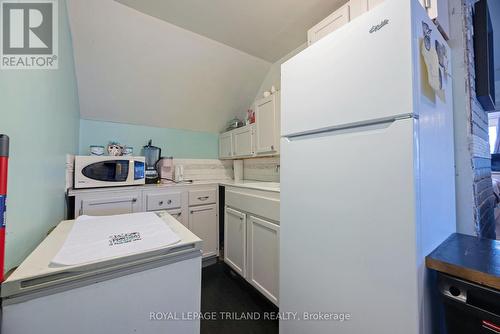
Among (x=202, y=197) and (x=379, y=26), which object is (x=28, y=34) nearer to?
(x=379, y=26)

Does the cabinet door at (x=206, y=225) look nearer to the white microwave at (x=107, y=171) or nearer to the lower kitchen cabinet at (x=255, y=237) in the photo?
the lower kitchen cabinet at (x=255, y=237)

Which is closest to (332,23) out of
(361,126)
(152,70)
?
(361,126)

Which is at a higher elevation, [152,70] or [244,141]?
[152,70]

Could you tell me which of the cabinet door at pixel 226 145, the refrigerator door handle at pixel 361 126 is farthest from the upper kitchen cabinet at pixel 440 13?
the cabinet door at pixel 226 145

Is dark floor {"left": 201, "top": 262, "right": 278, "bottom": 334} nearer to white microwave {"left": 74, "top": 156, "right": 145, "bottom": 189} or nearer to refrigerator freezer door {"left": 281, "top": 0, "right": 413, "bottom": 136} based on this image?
white microwave {"left": 74, "top": 156, "right": 145, "bottom": 189}

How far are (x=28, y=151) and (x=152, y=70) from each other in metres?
1.60

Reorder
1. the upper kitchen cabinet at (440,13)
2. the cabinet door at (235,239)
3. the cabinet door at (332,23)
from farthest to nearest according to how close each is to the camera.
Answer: the cabinet door at (235,239)
the cabinet door at (332,23)
the upper kitchen cabinet at (440,13)

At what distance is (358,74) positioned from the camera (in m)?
0.81

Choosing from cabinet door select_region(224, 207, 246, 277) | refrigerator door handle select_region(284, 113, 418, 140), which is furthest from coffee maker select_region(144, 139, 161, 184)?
refrigerator door handle select_region(284, 113, 418, 140)

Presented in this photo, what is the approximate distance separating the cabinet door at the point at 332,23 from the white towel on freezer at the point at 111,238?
155 cm

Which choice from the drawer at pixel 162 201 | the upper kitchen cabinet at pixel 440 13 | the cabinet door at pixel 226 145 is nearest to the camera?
the upper kitchen cabinet at pixel 440 13

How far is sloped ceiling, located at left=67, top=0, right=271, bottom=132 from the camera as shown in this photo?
1.67 meters

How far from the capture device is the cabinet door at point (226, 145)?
8.66 ft

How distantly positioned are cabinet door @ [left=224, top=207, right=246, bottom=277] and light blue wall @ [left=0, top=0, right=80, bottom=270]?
4.27 feet
